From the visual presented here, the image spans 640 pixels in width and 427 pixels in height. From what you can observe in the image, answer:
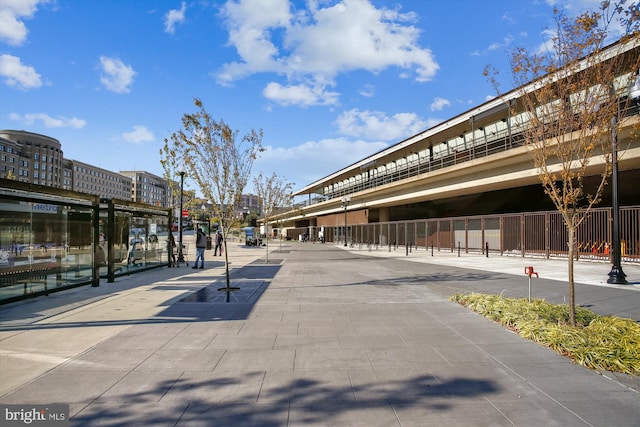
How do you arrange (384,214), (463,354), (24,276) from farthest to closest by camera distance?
(384,214), (24,276), (463,354)

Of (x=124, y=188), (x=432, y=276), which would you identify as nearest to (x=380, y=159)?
(x=432, y=276)

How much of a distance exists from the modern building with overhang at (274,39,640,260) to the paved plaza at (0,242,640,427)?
15.6 feet

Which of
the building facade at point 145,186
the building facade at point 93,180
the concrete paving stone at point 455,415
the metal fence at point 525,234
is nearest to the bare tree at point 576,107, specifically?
the concrete paving stone at point 455,415

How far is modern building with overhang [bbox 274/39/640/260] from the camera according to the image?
2406 centimetres

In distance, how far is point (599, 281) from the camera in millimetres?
12195

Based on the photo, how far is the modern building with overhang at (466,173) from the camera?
78.9 feet

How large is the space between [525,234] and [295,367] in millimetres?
24310

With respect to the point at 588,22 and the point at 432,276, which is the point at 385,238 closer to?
the point at 432,276

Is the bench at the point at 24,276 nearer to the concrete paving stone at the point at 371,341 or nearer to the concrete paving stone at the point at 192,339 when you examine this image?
the concrete paving stone at the point at 192,339

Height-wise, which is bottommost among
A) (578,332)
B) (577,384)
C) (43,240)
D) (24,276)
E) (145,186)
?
(577,384)

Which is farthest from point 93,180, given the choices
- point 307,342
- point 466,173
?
point 307,342

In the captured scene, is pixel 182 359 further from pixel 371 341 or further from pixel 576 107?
pixel 576 107

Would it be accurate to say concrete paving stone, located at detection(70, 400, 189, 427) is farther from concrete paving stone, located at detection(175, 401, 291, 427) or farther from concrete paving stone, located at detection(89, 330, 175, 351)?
concrete paving stone, located at detection(89, 330, 175, 351)

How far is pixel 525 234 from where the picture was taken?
25.1 metres
